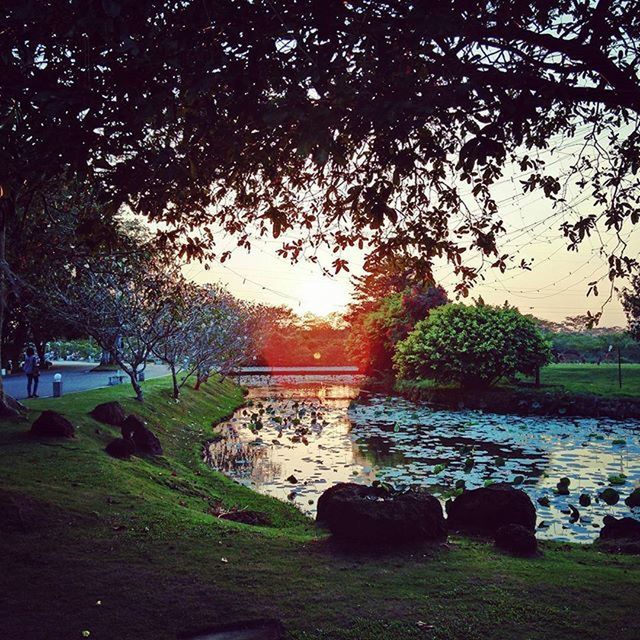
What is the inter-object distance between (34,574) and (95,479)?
14.2 feet

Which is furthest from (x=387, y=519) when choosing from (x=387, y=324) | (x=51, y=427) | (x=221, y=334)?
(x=387, y=324)

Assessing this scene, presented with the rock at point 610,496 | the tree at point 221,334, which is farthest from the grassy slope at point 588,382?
the rock at point 610,496

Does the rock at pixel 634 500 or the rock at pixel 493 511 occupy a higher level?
the rock at pixel 493 511

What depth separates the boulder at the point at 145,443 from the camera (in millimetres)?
15454

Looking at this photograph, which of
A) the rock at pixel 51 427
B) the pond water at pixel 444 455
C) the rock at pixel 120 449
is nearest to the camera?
the pond water at pixel 444 455

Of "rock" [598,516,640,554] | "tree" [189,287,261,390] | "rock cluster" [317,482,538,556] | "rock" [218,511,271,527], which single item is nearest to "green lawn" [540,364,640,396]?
"tree" [189,287,261,390]

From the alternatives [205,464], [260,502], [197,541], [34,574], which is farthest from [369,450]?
[34,574]

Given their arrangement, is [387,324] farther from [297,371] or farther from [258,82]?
[258,82]

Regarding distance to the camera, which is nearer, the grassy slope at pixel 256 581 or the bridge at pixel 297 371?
the grassy slope at pixel 256 581

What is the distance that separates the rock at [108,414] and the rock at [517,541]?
12.2 meters

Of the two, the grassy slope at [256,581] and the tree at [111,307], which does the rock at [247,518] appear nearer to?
the grassy slope at [256,581]

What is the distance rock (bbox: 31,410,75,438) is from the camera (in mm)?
13656

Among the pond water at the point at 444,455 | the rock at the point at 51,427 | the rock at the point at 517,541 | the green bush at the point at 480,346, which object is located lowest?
the pond water at the point at 444,455

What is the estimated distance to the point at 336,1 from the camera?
466cm
